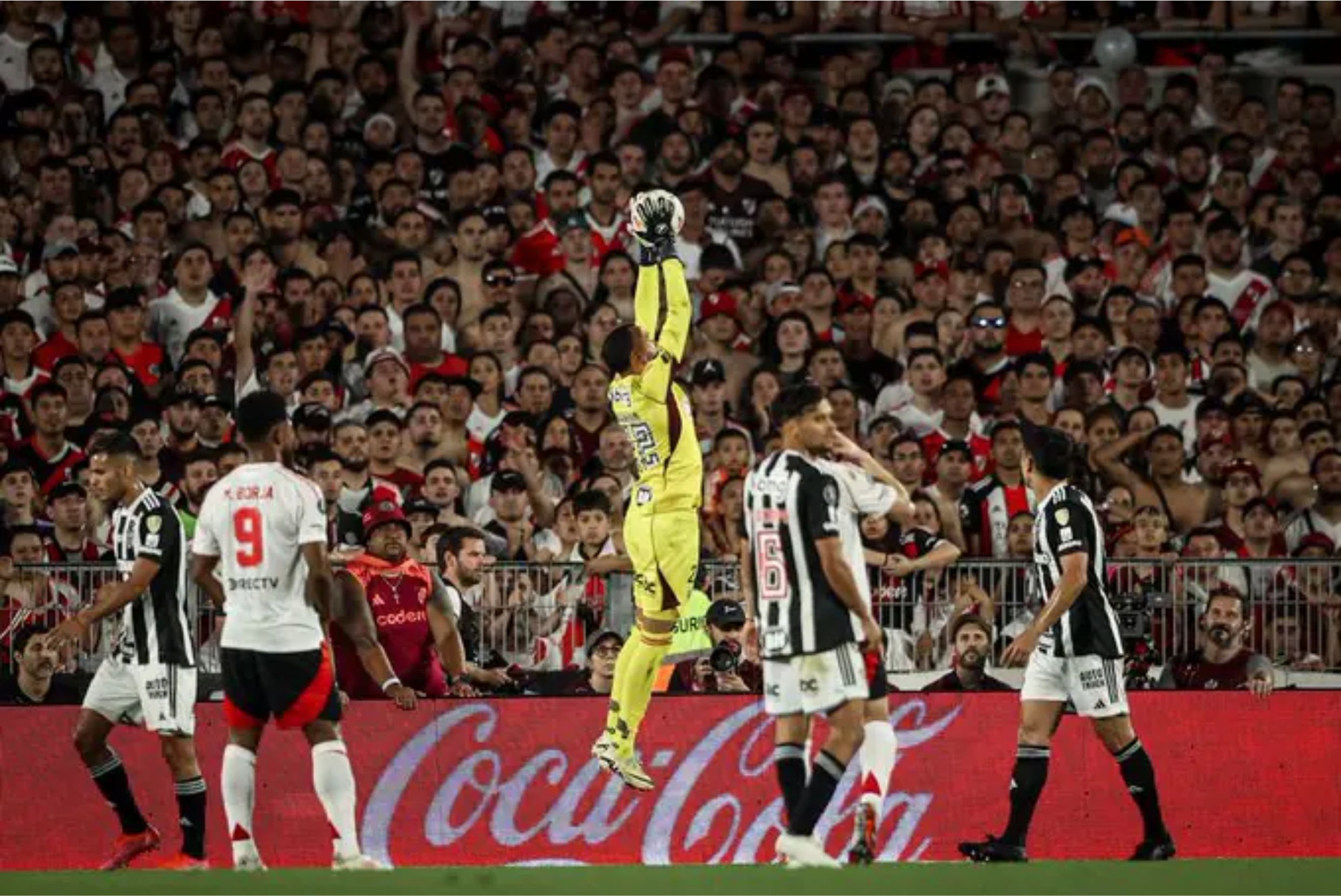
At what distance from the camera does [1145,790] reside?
13812mm

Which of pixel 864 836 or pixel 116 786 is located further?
pixel 116 786

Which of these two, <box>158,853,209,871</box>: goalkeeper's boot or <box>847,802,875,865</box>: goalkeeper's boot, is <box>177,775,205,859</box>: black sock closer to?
<box>158,853,209,871</box>: goalkeeper's boot

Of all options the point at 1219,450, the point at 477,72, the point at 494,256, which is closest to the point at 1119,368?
the point at 1219,450

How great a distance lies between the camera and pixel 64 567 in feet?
51.6

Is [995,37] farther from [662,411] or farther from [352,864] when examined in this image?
[352,864]

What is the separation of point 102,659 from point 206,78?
7121 mm

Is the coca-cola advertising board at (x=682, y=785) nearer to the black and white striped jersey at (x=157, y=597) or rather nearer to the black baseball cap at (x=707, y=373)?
the black and white striped jersey at (x=157, y=597)

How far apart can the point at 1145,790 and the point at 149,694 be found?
5.54 meters

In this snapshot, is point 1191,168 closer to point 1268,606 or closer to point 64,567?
point 1268,606

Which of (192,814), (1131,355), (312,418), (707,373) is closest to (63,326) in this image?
(312,418)

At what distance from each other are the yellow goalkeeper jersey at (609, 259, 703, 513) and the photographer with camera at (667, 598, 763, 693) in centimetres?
194

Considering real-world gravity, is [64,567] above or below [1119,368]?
below

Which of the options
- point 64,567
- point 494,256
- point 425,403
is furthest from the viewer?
point 494,256

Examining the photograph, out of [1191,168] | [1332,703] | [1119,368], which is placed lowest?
[1332,703]
